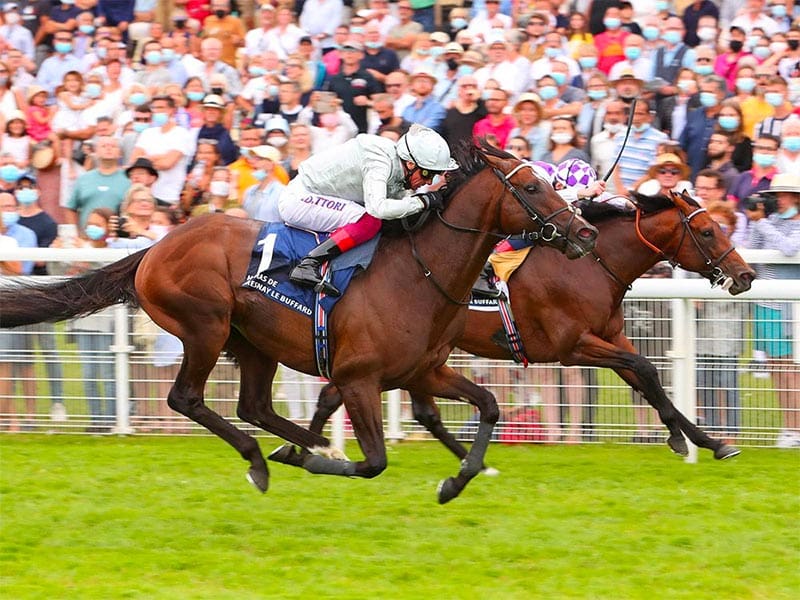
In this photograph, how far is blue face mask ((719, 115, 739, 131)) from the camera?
381 inches

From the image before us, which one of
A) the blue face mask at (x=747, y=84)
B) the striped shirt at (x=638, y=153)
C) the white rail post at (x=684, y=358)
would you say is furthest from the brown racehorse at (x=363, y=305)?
the blue face mask at (x=747, y=84)

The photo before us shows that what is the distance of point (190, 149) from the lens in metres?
10.8

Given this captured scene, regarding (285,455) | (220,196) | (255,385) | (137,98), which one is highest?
(137,98)

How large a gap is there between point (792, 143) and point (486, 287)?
9.36 ft

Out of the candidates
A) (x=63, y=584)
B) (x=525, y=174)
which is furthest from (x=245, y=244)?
(x=63, y=584)

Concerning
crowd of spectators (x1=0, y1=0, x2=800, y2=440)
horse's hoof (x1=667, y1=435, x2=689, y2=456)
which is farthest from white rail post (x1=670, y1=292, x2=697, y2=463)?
crowd of spectators (x1=0, y1=0, x2=800, y2=440)

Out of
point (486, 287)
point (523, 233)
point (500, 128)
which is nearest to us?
point (523, 233)

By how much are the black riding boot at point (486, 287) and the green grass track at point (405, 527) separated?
0.95 meters

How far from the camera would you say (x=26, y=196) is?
31.9 ft

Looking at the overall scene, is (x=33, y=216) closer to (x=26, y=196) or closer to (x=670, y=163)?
(x=26, y=196)

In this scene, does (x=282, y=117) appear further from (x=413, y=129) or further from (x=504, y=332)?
(x=413, y=129)

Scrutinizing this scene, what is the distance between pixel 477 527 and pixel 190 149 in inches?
219

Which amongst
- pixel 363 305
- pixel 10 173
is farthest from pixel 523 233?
pixel 10 173

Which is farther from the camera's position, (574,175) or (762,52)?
(762,52)
